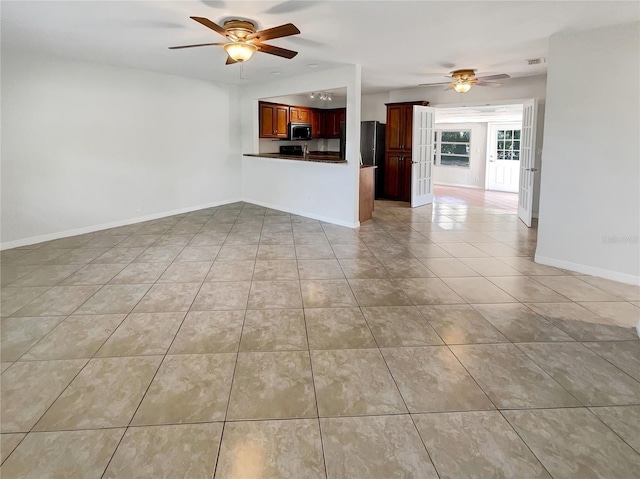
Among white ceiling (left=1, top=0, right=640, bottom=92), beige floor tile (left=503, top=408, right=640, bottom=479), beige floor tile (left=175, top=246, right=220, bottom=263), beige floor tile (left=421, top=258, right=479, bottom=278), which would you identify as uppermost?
white ceiling (left=1, top=0, right=640, bottom=92)

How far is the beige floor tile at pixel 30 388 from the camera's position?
196cm

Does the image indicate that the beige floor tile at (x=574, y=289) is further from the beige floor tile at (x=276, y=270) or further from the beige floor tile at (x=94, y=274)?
the beige floor tile at (x=94, y=274)

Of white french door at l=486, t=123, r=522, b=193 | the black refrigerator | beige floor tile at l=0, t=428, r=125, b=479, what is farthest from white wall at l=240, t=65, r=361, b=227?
white french door at l=486, t=123, r=522, b=193

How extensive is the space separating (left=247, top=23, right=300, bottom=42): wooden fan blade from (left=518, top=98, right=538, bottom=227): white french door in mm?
4867

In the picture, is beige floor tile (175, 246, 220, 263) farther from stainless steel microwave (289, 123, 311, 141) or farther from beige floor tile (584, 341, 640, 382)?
stainless steel microwave (289, 123, 311, 141)

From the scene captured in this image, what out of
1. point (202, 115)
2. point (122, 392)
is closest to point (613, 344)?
point (122, 392)

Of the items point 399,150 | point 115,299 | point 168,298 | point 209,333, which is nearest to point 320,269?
point 168,298

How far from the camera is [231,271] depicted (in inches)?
166

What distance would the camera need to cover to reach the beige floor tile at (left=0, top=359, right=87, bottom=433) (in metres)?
1.96

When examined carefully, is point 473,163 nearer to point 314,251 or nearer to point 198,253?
point 314,251

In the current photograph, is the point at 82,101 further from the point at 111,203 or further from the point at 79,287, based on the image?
the point at 79,287

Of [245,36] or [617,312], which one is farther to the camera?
[245,36]

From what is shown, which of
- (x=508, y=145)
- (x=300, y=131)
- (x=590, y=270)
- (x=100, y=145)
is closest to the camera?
(x=590, y=270)

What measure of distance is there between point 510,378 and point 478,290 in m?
1.48
